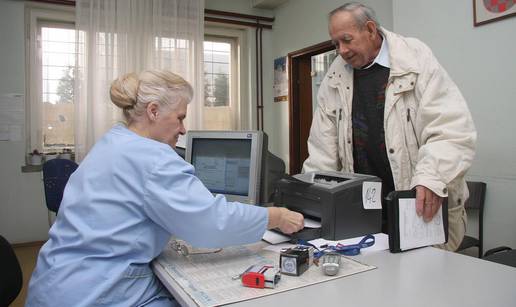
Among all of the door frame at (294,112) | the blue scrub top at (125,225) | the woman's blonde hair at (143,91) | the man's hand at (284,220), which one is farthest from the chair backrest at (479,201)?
the door frame at (294,112)

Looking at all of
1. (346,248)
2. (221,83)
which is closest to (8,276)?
(346,248)

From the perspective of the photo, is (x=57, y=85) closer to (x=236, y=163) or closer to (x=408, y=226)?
(x=236, y=163)

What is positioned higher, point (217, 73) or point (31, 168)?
point (217, 73)

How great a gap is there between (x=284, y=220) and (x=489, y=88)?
72.1 inches

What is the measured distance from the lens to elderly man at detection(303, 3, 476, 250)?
55.9 inches

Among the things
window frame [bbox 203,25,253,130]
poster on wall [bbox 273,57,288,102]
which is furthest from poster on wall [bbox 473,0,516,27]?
window frame [bbox 203,25,253,130]

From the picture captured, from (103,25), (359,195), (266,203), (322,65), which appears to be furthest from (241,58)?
(359,195)

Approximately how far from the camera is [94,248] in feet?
3.44

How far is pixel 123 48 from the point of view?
155 inches

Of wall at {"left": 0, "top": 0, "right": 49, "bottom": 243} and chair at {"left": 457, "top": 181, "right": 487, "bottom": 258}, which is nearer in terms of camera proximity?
chair at {"left": 457, "top": 181, "right": 487, "bottom": 258}

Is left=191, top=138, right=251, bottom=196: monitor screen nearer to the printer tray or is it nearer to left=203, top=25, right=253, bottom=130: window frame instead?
the printer tray

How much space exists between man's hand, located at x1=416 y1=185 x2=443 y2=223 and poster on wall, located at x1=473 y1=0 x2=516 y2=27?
5.30ft

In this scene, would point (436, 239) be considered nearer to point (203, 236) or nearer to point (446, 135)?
point (446, 135)

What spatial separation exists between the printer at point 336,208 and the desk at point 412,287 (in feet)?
0.64
